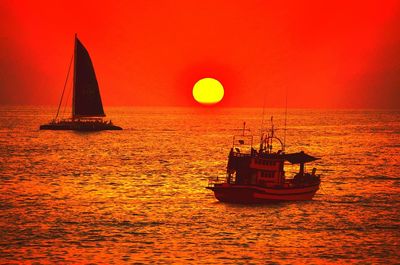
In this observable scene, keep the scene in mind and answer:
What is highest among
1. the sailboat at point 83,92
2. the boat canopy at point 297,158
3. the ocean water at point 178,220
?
the sailboat at point 83,92

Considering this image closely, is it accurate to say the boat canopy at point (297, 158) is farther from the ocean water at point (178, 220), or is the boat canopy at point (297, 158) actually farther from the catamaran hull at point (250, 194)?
the ocean water at point (178, 220)

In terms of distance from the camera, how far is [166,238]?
4844 cm

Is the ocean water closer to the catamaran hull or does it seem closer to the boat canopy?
the catamaran hull

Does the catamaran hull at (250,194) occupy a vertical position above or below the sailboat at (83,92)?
below

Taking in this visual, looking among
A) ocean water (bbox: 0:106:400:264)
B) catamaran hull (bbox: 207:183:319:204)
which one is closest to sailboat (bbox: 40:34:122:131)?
ocean water (bbox: 0:106:400:264)

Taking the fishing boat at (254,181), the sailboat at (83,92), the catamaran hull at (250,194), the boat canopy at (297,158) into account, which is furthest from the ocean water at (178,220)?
the sailboat at (83,92)

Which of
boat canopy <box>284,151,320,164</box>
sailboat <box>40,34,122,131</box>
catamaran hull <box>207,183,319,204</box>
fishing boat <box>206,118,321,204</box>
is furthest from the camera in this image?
sailboat <box>40,34,122,131</box>

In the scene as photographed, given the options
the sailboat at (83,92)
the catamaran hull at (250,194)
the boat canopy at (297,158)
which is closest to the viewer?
the catamaran hull at (250,194)

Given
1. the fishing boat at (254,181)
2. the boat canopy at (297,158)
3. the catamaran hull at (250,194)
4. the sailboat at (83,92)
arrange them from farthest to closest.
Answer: the sailboat at (83,92) → the boat canopy at (297,158) → the fishing boat at (254,181) → the catamaran hull at (250,194)

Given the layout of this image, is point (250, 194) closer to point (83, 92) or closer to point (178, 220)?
point (178, 220)

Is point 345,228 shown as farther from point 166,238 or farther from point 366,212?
point 166,238

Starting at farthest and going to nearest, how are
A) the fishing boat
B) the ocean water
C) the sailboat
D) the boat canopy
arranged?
the sailboat < the boat canopy < the fishing boat < the ocean water

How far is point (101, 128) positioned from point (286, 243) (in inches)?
4705

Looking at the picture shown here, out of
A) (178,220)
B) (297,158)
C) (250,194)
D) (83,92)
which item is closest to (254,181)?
(250,194)
